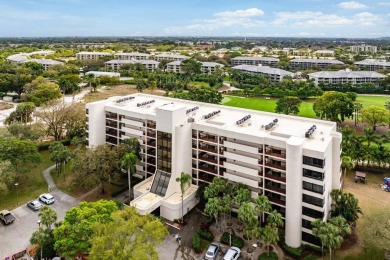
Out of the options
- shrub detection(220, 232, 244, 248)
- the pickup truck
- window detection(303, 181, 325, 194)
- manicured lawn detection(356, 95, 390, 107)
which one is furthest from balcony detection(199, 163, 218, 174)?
manicured lawn detection(356, 95, 390, 107)

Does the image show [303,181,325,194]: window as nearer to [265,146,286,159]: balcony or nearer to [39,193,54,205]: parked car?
[265,146,286,159]: balcony

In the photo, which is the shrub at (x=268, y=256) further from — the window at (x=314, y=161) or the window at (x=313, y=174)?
the window at (x=314, y=161)

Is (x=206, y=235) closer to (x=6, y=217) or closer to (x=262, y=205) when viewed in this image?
(x=262, y=205)

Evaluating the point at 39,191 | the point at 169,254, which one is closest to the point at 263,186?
the point at 169,254

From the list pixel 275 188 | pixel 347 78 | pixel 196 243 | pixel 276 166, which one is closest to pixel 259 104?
pixel 347 78

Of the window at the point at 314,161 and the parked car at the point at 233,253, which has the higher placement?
the window at the point at 314,161

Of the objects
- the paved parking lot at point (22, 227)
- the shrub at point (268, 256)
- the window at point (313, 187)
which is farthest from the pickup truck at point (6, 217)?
the window at point (313, 187)
